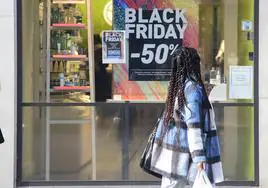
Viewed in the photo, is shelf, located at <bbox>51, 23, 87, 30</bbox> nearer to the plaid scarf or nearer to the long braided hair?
the long braided hair

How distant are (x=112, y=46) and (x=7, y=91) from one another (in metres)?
1.53

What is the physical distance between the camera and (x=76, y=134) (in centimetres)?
802

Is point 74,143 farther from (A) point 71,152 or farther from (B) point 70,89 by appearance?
(B) point 70,89

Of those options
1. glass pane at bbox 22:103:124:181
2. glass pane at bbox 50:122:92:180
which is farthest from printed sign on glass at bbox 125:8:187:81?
glass pane at bbox 50:122:92:180

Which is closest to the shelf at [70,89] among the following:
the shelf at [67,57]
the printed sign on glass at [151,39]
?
the shelf at [67,57]

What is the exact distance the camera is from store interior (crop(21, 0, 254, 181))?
8000mm

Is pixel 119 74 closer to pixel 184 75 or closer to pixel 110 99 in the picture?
pixel 110 99

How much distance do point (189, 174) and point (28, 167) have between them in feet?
12.1

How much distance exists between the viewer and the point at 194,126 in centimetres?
468

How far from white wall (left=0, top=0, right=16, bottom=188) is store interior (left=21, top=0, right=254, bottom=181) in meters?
0.34

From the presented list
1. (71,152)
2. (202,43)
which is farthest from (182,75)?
(71,152)

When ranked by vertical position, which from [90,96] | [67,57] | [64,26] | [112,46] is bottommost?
[90,96]

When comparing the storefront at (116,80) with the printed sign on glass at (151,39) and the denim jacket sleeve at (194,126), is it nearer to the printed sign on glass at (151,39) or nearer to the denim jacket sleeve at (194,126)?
the printed sign on glass at (151,39)
